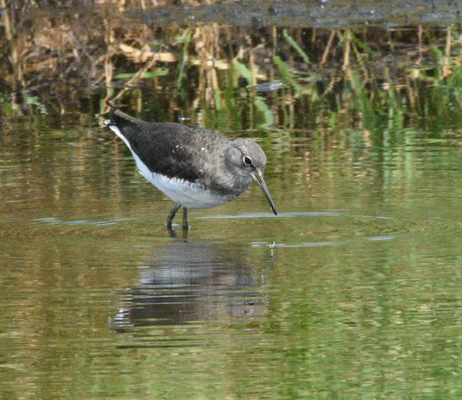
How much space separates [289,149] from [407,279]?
3754 millimetres

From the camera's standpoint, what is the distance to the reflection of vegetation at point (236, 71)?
11.3 metres

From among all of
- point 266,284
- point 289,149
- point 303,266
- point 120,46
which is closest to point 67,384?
point 266,284

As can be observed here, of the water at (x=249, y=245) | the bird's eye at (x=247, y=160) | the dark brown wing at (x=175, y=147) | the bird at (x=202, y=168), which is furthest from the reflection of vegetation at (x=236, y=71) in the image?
the bird's eye at (x=247, y=160)

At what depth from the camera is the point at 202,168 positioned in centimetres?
754

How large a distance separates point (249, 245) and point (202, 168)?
886 mm

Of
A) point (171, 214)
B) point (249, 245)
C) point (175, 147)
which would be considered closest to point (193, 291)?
point (249, 245)

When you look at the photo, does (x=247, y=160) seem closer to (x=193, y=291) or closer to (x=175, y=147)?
(x=175, y=147)

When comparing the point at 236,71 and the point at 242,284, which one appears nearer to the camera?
the point at 242,284

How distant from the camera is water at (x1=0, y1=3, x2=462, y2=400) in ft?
15.3

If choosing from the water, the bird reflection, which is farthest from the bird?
the bird reflection

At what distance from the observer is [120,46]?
48.3 ft

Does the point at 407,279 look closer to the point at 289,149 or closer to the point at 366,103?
Answer: the point at 289,149

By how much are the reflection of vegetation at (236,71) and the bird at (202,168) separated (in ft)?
9.16

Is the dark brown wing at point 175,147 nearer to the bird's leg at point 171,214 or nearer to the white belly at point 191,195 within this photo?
the white belly at point 191,195
